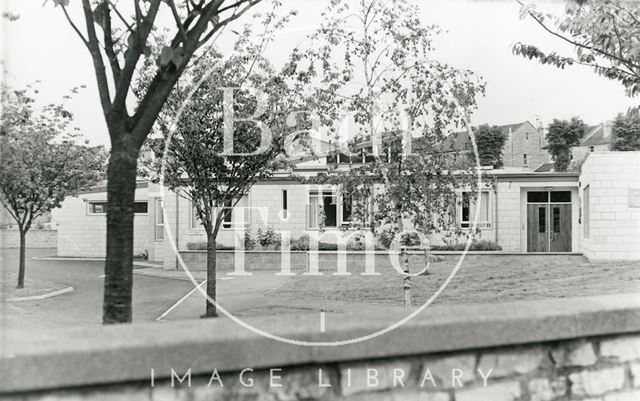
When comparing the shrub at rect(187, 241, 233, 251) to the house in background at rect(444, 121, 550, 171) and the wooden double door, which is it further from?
the house in background at rect(444, 121, 550, 171)

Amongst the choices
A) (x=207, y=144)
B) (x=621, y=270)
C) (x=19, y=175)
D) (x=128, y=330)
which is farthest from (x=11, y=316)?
(x=621, y=270)

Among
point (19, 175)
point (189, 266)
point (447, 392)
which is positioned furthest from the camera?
point (189, 266)

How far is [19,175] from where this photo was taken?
16.3 meters

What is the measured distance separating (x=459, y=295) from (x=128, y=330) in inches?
482

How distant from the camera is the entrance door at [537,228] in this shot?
25531 mm

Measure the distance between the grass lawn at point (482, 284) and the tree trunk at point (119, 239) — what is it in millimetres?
8903

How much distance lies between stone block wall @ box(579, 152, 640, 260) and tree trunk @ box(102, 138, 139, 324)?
57.9 feet

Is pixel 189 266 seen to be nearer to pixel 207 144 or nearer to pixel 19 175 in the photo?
pixel 19 175

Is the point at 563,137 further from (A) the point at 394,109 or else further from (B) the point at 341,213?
(A) the point at 394,109

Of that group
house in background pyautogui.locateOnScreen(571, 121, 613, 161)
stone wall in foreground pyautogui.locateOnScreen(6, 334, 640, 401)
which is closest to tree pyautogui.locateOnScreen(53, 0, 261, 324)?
stone wall in foreground pyautogui.locateOnScreen(6, 334, 640, 401)

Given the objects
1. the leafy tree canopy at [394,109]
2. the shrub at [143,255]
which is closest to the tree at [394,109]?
the leafy tree canopy at [394,109]

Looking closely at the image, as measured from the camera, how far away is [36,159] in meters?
17.0

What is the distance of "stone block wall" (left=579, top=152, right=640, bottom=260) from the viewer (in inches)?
752

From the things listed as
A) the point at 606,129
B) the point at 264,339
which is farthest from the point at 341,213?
the point at 606,129
